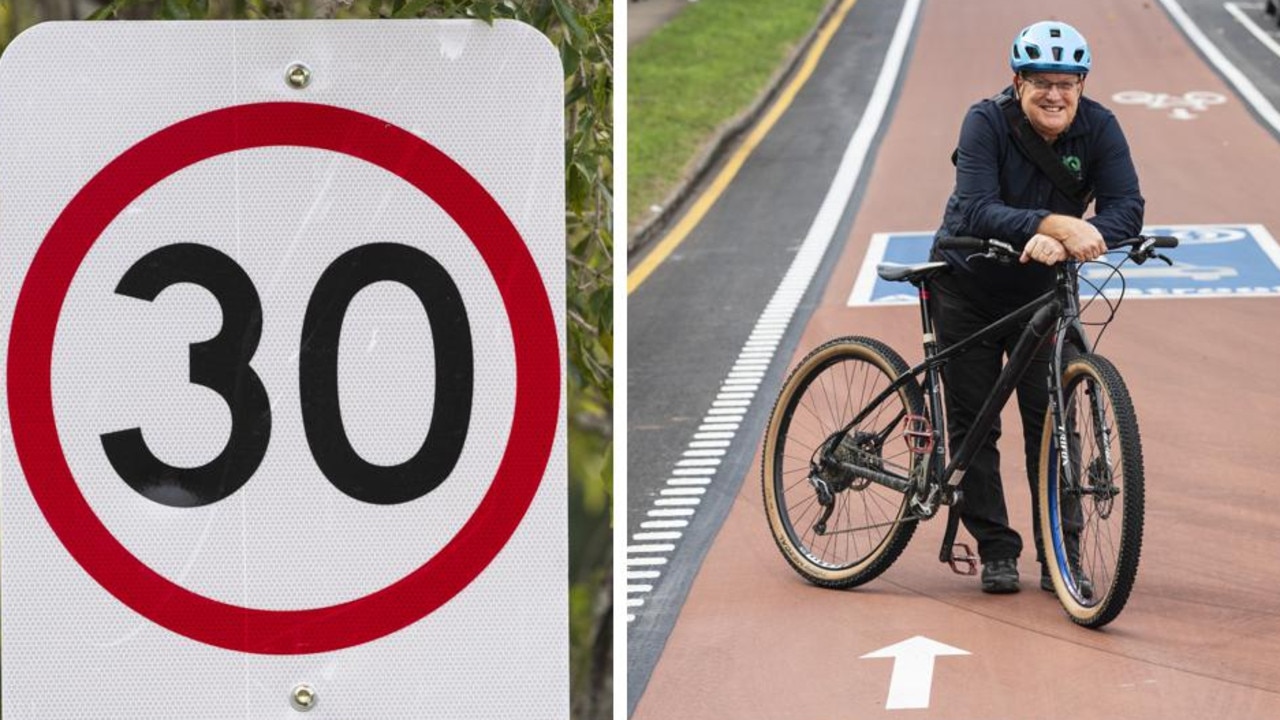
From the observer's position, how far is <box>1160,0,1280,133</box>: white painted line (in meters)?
18.1

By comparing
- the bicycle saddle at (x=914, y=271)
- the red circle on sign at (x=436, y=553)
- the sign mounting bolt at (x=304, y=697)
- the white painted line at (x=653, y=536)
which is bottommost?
the white painted line at (x=653, y=536)

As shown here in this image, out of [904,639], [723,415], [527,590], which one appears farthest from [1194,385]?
[527,590]

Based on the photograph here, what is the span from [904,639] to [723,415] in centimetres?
335

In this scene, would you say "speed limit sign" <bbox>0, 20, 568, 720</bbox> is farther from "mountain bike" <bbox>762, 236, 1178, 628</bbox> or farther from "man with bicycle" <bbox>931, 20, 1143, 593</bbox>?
"man with bicycle" <bbox>931, 20, 1143, 593</bbox>

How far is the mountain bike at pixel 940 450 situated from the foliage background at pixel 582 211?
1.45 m

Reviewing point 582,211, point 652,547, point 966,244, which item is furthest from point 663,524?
point 582,211

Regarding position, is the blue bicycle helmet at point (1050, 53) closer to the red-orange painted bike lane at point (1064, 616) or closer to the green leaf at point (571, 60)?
the red-orange painted bike lane at point (1064, 616)

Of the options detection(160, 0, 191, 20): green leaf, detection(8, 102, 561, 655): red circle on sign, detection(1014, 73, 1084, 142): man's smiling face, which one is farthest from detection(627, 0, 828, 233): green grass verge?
detection(8, 102, 561, 655): red circle on sign

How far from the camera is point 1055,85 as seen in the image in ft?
21.6

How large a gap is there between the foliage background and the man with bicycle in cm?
133

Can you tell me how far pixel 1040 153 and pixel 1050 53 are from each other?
0.97 feet

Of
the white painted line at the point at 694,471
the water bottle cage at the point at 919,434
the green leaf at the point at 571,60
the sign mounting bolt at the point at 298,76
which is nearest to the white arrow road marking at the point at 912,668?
the water bottle cage at the point at 919,434

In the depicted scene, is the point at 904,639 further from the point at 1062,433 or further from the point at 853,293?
the point at 853,293

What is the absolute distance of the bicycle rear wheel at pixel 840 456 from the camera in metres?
7.17
